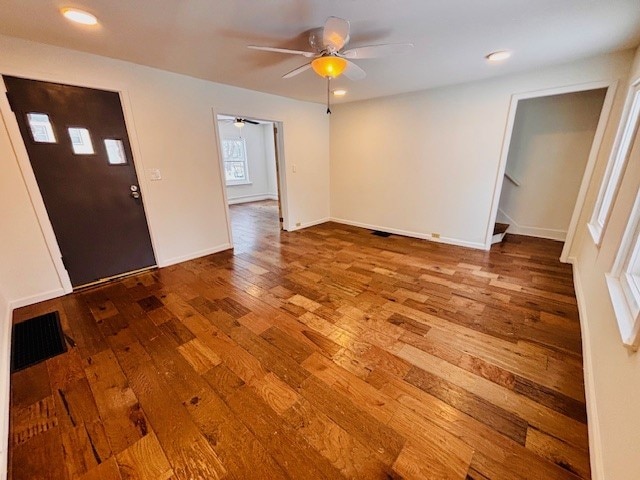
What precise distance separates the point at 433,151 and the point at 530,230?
219 centimetres

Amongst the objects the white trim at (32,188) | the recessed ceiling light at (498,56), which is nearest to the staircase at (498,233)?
the recessed ceiling light at (498,56)

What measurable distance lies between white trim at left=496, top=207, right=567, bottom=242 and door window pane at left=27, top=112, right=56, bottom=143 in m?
6.05

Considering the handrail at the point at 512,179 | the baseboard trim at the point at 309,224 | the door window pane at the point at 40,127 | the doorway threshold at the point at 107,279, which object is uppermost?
the door window pane at the point at 40,127

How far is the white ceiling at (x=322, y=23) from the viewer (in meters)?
1.67

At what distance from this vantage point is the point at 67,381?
1636mm

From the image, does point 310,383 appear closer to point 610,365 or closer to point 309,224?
point 610,365

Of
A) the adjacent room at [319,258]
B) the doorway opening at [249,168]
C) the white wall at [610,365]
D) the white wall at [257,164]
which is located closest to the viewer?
the white wall at [610,365]

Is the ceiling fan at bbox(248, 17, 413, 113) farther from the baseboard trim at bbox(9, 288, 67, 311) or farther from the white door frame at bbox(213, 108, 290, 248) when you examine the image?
the baseboard trim at bbox(9, 288, 67, 311)

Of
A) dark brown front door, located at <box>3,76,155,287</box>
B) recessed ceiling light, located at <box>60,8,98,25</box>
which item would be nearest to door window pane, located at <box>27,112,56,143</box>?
dark brown front door, located at <box>3,76,155,287</box>

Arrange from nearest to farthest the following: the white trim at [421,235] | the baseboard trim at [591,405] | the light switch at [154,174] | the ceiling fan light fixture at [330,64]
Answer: the baseboard trim at [591,405] → the ceiling fan light fixture at [330,64] → the light switch at [154,174] → the white trim at [421,235]

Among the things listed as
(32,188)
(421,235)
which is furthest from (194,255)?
(421,235)

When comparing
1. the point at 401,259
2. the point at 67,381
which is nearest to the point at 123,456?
the point at 67,381

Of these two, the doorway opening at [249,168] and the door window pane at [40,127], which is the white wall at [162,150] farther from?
the doorway opening at [249,168]

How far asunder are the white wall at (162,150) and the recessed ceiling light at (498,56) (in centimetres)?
283
